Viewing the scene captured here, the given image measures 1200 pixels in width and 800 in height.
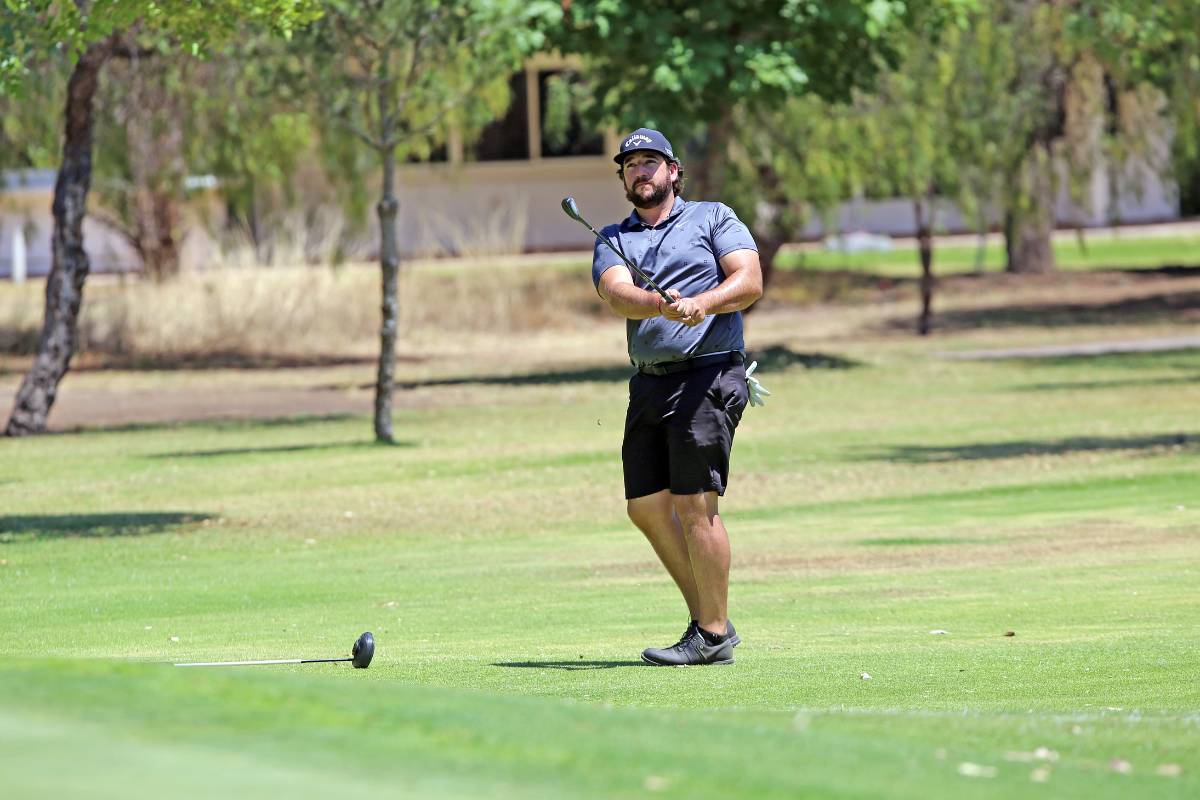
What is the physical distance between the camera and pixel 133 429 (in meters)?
26.2

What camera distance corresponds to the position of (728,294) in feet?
30.4

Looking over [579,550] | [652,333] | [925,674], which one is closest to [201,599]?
[579,550]

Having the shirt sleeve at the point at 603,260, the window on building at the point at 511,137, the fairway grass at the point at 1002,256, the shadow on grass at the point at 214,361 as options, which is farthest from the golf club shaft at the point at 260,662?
the window on building at the point at 511,137

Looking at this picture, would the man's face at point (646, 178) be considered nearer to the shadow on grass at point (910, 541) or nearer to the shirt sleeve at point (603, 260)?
the shirt sleeve at point (603, 260)

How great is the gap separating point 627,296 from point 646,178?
68cm

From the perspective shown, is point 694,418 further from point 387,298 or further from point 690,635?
point 387,298

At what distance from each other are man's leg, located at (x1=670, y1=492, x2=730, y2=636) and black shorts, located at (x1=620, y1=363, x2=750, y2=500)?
63 millimetres

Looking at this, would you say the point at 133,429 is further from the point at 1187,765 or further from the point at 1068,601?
the point at 1187,765

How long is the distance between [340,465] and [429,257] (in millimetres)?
23437

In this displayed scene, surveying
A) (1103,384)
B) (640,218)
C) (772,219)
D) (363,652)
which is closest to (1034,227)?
(772,219)

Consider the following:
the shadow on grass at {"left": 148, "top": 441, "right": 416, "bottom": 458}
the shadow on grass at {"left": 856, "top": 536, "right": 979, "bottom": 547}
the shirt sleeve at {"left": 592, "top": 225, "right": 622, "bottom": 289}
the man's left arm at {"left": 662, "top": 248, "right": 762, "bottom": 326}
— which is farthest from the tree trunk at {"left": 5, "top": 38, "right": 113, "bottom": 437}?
the man's left arm at {"left": 662, "top": 248, "right": 762, "bottom": 326}

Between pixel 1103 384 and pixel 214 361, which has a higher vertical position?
pixel 1103 384

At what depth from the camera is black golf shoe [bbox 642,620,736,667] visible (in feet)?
30.8

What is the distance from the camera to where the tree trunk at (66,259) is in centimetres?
2417
